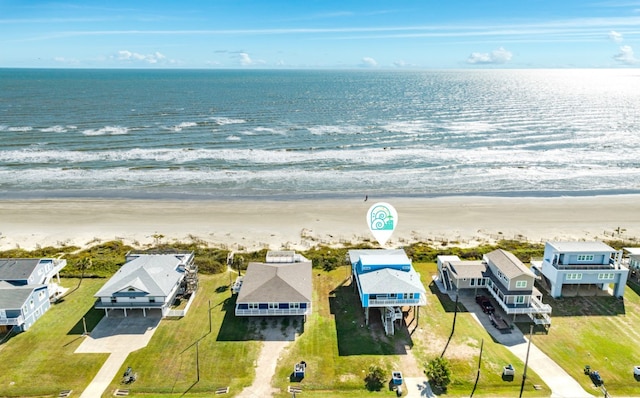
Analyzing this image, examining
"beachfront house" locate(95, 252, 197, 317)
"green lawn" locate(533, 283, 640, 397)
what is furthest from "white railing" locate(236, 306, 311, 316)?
"green lawn" locate(533, 283, 640, 397)

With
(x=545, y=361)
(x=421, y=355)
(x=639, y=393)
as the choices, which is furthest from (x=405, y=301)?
(x=639, y=393)

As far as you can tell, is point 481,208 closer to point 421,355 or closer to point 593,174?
point 593,174

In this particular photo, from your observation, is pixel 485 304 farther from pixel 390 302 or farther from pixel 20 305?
pixel 20 305

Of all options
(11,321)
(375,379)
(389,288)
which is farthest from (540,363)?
(11,321)

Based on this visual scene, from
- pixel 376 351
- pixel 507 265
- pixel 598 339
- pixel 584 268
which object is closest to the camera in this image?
pixel 376 351

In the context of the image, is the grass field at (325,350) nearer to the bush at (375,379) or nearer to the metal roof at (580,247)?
the bush at (375,379)

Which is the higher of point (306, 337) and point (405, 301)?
point (405, 301)
